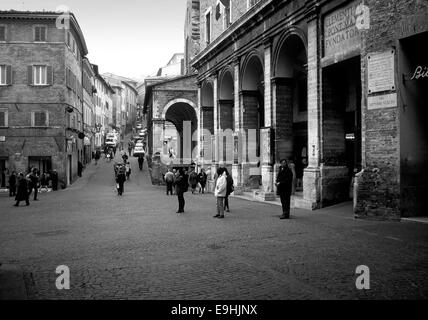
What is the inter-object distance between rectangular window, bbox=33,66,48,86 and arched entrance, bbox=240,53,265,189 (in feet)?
53.6

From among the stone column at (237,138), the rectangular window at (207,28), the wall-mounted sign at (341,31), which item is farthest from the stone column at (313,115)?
the rectangular window at (207,28)

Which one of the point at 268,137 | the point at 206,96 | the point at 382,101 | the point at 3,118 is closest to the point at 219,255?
the point at 382,101

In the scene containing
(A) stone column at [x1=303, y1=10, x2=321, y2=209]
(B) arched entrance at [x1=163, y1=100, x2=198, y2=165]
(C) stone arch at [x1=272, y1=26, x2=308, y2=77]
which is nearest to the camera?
(A) stone column at [x1=303, y1=10, x2=321, y2=209]

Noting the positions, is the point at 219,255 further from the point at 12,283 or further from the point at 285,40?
the point at 285,40

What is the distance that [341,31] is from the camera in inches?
594

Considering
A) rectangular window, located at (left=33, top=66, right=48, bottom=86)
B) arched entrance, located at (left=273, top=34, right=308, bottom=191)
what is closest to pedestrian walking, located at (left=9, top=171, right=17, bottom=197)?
rectangular window, located at (left=33, top=66, right=48, bottom=86)

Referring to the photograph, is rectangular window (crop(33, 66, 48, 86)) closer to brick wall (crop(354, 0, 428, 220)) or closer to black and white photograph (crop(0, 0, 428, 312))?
black and white photograph (crop(0, 0, 428, 312))

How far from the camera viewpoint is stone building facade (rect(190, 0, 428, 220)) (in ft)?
40.5

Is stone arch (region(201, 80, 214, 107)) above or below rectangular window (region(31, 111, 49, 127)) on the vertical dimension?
above

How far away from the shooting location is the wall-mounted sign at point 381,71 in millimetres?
12438

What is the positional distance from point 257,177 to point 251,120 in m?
2.90

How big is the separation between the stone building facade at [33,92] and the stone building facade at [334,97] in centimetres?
1292

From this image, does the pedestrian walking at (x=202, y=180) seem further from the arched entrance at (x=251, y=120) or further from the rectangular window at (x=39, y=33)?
the rectangular window at (x=39, y=33)

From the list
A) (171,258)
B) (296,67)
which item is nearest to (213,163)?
(296,67)
